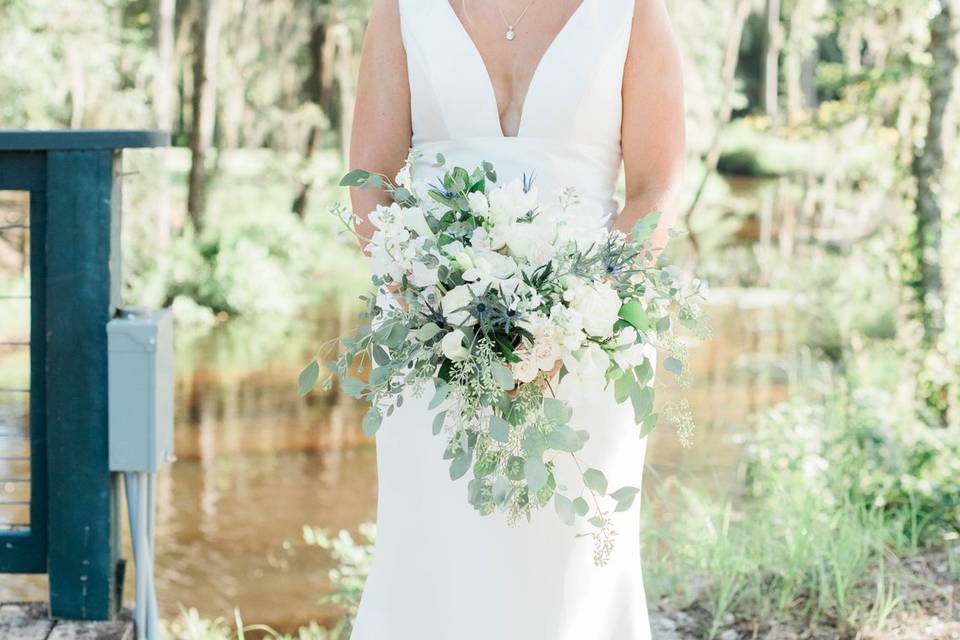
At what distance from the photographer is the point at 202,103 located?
52.9ft

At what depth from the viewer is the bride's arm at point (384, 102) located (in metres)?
2.80

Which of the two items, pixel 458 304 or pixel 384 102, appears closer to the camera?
pixel 458 304

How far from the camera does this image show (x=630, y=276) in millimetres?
2240

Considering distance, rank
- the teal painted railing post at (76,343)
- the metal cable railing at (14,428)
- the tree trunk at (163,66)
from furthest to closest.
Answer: the tree trunk at (163,66) → the metal cable railing at (14,428) → the teal painted railing post at (76,343)

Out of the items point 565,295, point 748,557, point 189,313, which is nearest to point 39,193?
point 565,295

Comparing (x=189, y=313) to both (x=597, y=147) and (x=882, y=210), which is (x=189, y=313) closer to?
(x=882, y=210)

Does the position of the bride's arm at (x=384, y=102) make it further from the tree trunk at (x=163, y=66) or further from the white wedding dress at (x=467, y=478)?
the tree trunk at (x=163, y=66)

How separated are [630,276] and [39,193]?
189 cm

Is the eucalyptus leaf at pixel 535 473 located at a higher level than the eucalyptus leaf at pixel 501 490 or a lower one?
higher

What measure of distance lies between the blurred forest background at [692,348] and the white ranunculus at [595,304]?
285 mm

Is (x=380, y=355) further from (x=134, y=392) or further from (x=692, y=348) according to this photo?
(x=692, y=348)

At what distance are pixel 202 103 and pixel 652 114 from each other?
14111 mm

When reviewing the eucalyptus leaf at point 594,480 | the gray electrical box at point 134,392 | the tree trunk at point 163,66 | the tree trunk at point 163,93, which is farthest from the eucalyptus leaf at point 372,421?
the tree trunk at point 163,66

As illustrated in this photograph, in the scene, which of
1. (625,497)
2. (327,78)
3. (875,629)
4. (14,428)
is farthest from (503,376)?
(327,78)
